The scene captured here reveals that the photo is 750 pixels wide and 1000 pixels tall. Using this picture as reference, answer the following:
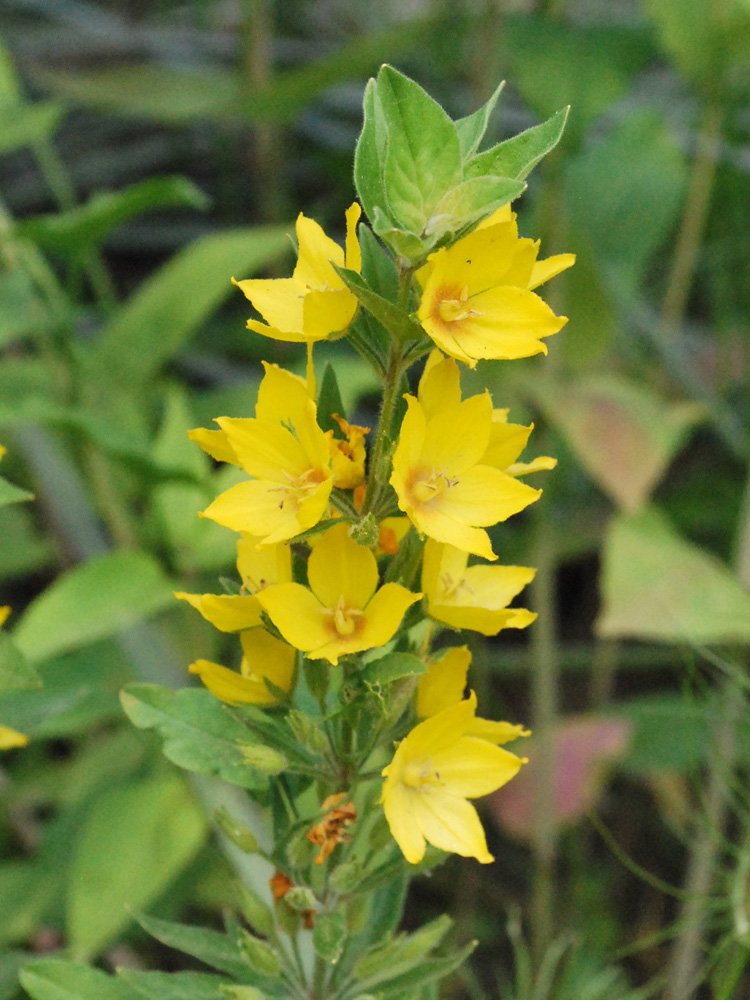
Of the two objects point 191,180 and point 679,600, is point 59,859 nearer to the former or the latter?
point 679,600

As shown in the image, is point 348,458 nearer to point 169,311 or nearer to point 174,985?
point 174,985

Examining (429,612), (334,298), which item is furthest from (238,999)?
(334,298)

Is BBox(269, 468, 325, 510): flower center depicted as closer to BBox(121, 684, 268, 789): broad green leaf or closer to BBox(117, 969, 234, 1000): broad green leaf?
BBox(121, 684, 268, 789): broad green leaf

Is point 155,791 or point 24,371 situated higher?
point 24,371

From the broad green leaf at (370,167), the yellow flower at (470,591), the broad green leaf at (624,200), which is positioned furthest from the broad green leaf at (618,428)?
the broad green leaf at (370,167)

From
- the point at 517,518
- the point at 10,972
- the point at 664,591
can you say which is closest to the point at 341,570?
the point at 10,972

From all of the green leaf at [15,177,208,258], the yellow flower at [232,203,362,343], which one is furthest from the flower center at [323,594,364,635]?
the green leaf at [15,177,208,258]
